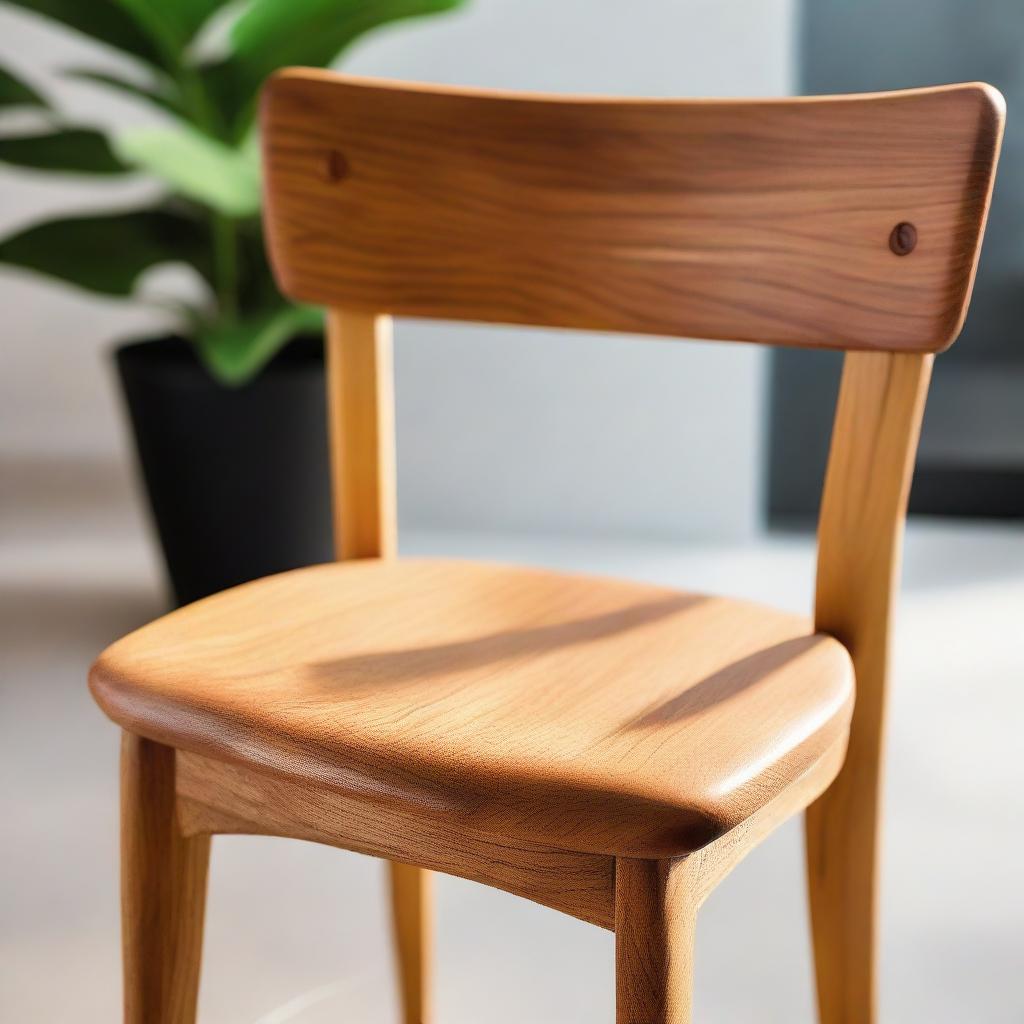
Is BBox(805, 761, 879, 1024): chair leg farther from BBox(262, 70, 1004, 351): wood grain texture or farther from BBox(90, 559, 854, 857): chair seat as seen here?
BBox(262, 70, 1004, 351): wood grain texture

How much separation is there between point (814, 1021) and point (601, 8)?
5.03ft

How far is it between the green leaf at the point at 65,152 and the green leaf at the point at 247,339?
0.24 m

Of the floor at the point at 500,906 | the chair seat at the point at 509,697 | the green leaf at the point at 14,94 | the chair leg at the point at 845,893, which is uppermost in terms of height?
the green leaf at the point at 14,94

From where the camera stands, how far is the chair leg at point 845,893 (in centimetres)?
78

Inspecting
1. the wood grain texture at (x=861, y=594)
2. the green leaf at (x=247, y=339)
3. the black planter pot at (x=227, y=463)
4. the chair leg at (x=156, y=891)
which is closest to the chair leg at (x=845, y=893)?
the wood grain texture at (x=861, y=594)

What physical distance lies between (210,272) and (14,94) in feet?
1.04

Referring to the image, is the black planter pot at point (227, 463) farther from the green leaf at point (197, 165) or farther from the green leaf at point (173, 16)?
the green leaf at point (173, 16)

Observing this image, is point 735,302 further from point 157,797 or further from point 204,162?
point 204,162

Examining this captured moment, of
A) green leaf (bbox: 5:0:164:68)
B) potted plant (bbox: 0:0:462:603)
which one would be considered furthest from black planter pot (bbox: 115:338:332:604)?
green leaf (bbox: 5:0:164:68)

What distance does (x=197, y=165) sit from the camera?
61.8 inches

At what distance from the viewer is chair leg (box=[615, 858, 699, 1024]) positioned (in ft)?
1.88

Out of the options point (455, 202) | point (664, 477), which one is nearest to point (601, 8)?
point (664, 477)

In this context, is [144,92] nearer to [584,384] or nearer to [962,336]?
[584,384]

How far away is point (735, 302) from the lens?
811mm
